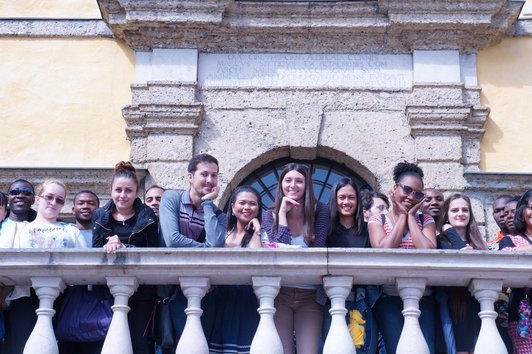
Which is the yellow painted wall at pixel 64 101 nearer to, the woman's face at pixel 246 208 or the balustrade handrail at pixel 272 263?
the woman's face at pixel 246 208

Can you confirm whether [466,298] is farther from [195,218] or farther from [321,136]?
[321,136]

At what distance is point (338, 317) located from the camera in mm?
5965

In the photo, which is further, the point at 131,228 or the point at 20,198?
the point at 20,198

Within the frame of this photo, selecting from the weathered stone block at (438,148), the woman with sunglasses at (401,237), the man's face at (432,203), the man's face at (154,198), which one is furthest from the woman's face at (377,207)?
the weathered stone block at (438,148)

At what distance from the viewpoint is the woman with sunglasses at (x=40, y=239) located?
20.6ft

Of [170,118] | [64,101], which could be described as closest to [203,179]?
[170,118]

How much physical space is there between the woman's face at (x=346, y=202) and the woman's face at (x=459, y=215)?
0.86 metres

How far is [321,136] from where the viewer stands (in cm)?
1061

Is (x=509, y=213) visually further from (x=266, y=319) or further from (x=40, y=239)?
(x=40, y=239)

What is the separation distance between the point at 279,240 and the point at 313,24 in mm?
4876

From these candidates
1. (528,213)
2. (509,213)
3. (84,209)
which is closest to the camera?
(528,213)

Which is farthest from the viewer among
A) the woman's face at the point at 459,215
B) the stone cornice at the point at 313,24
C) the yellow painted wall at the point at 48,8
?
the yellow painted wall at the point at 48,8

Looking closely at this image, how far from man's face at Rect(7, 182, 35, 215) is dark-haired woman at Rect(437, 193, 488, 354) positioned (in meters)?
3.03

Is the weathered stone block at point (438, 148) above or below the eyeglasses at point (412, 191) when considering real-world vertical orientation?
above
